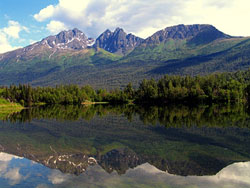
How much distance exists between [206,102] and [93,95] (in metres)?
86.7

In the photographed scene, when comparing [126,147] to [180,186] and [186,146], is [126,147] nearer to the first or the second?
[186,146]

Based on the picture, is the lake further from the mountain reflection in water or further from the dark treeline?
the dark treeline

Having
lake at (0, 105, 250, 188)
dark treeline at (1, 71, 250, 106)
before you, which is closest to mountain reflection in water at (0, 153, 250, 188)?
lake at (0, 105, 250, 188)

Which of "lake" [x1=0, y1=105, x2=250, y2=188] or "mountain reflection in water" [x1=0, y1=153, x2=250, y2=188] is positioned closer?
"mountain reflection in water" [x1=0, y1=153, x2=250, y2=188]

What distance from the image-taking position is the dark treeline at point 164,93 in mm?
147250

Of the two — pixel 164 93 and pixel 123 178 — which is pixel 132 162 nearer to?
pixel 123 178

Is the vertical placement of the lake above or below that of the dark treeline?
below

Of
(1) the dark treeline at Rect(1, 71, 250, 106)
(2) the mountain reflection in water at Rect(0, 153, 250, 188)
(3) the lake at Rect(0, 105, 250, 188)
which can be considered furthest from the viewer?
(1) the dark treeline at Rect(1, 71, 250, 106)

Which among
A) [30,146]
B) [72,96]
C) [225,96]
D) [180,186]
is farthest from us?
[72,96]

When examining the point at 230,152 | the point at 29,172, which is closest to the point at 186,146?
the point at 230,152

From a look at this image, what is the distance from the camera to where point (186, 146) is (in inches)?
1303

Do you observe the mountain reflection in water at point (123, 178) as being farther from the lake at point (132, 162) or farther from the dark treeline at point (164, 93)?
the dark treeline at point (164, 93)

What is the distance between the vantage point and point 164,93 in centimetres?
15688

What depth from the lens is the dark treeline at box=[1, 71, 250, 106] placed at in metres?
147
